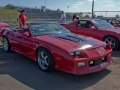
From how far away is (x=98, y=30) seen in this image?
10109 millimetres

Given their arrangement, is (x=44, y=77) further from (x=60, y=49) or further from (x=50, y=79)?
(x=60, y=49)

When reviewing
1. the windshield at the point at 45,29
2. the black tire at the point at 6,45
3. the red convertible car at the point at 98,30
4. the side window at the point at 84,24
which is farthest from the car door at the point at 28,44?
the side window at the point at 84,24

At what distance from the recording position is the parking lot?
5.29m

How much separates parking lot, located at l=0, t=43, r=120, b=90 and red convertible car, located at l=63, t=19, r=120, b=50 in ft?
9.09

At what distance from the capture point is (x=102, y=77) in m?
5.97

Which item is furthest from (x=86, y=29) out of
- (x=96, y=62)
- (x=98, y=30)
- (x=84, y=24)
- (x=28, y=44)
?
(x=96, y=62)

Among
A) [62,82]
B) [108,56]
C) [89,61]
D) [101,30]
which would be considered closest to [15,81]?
[62,82]

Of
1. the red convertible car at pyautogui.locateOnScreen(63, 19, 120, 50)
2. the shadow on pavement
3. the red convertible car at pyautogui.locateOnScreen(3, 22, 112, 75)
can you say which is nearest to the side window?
the red convertible car at pyautogui.locateOnScreen(63, 19, 120, 50)

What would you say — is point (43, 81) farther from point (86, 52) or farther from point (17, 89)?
point (86, 52)

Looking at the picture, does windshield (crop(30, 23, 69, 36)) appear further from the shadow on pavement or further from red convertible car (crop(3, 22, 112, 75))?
the shadow on pavement

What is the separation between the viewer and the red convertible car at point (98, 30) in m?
9.66

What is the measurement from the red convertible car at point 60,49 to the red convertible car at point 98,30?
2.94 metres

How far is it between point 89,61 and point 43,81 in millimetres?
1190

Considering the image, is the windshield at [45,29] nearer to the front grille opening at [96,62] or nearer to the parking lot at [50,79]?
the parking lot at [50,79]
